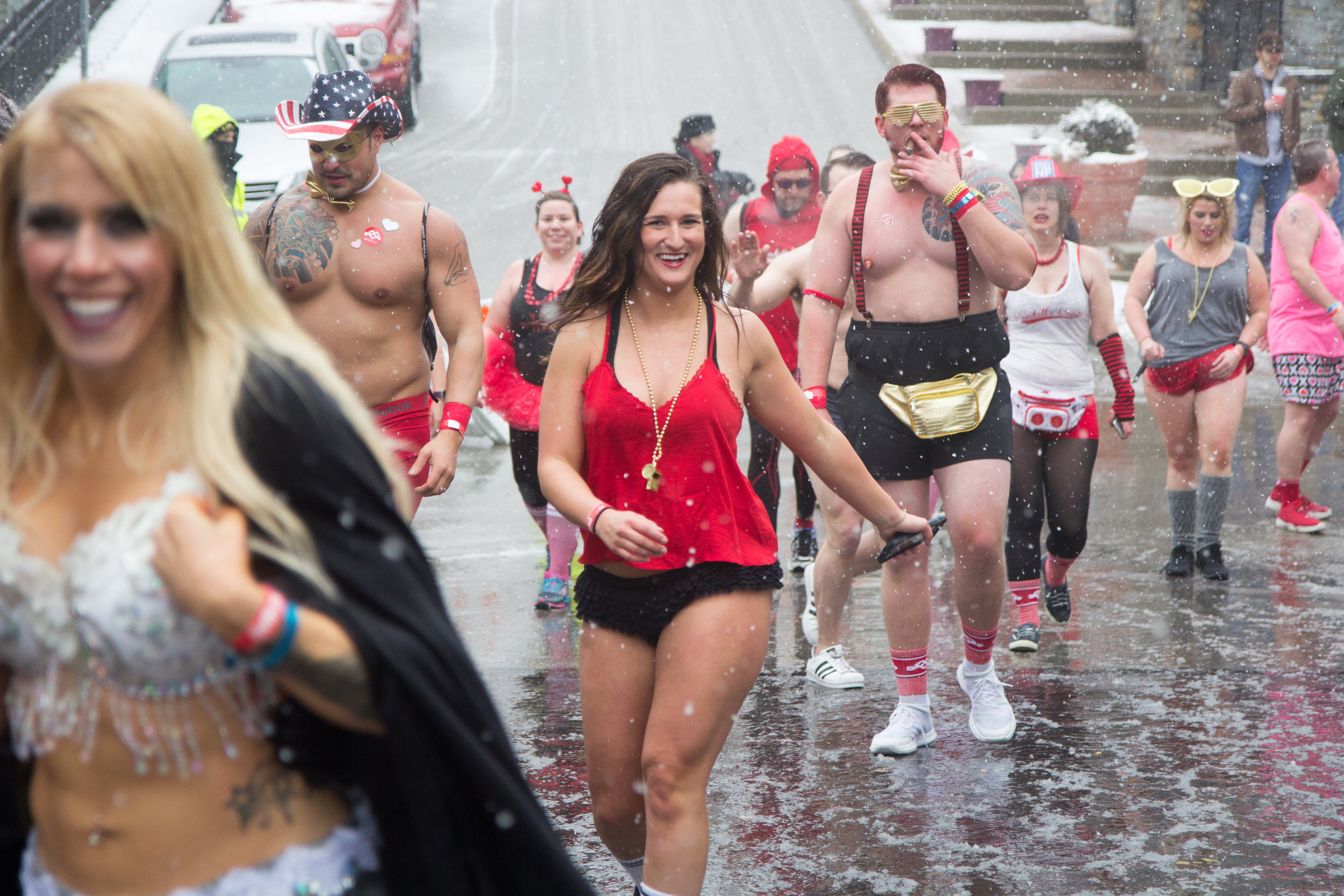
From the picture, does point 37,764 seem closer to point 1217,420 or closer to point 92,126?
point 92,126

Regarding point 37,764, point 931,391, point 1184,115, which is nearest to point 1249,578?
point 931,391

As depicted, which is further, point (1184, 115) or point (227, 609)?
point (1184, 115)

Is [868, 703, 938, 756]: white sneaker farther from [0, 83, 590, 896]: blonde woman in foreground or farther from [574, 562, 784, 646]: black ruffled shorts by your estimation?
[0, 83, 590, 896]: blonde woman in foreground

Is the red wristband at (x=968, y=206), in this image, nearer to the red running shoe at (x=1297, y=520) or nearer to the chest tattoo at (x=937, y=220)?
the chest tattoo at (x=937, y=220)

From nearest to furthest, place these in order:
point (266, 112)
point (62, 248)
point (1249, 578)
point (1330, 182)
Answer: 1. point (62, 248)
2. point (1249, 578)
3. point (1330, 182)
4. point (266, 112)

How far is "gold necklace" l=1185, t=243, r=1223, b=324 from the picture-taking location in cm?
712

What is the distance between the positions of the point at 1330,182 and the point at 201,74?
11.7 meters

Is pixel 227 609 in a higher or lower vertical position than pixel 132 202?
lower

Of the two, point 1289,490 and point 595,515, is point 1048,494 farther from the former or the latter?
point 595,515

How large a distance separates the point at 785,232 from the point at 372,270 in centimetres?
312

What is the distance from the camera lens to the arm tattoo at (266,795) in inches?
73.5

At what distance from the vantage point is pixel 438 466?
4.75 metres

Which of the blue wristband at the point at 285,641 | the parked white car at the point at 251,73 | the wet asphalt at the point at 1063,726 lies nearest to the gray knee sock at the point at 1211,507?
the wet asphalt at the point at 1063,726

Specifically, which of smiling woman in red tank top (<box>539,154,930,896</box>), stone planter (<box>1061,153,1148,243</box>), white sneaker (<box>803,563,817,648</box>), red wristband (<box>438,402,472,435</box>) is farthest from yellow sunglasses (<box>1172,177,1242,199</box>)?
stone planter (<box>1061,153,1148,243</box>)
